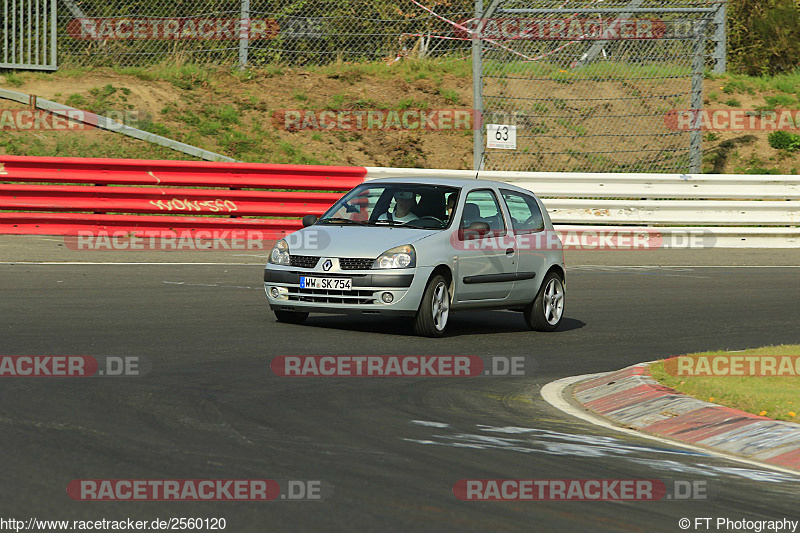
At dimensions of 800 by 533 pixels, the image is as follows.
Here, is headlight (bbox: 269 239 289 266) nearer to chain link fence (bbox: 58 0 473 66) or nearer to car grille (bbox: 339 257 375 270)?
car grille (bbox: 339 257 375 270)

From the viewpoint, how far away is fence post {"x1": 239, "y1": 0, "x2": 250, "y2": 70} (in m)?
25.0

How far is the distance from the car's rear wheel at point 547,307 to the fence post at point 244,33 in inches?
540

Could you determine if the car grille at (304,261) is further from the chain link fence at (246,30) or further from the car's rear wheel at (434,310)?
the chain link fence at (246,30)

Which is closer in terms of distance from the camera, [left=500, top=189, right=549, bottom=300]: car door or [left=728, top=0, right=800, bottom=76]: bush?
[left=500, top=189, right=549, bottom=300]: car door

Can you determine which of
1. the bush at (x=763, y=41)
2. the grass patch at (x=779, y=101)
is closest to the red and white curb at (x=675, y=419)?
the grass patch at (x=779, y=101)

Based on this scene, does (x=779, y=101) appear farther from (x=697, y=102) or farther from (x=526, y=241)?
(x=526, y=241)

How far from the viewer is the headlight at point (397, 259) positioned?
11398 millimetres

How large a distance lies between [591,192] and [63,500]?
1667 cm

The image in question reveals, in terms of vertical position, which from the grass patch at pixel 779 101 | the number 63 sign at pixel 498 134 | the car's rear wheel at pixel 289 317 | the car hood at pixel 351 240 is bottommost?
the car's rear wheel at pixel 289 317

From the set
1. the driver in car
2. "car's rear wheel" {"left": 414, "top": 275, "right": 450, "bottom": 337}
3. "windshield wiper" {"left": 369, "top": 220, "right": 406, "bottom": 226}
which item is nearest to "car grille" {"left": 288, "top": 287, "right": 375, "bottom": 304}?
"car's rear wheel" {"left": 414, "top": 275, "right": 450, "bottom": 337}

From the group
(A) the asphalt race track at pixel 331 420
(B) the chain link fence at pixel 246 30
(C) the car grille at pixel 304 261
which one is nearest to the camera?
(A) the asphalt race track at pixel 331 420

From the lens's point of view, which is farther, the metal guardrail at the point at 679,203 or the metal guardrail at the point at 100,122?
the metal guardrail at the point at 100,122

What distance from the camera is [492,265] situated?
12297mm

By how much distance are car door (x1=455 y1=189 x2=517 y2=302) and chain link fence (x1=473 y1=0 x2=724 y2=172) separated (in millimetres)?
10564
